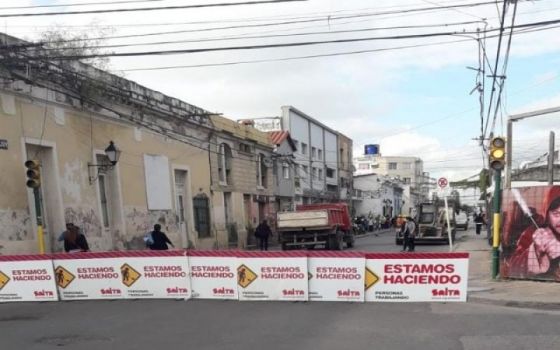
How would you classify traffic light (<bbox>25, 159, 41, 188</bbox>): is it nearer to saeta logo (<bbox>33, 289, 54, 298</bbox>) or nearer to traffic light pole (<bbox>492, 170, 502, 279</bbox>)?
saeta logo (<bbox>33, 289, 54, 298</bbox>)

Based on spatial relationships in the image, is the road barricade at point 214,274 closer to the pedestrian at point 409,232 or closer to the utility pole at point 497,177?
the utility pole at point 497,177

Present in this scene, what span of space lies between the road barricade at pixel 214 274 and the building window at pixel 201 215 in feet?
48.0

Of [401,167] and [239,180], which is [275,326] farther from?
[401,167]

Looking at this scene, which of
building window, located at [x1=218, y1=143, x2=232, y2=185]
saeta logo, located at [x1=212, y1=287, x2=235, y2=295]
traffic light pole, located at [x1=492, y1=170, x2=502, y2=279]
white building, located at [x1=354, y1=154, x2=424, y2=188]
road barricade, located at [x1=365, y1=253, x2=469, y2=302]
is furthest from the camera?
white building, located at [x1=354, y1=154, x2=424, y2=188]

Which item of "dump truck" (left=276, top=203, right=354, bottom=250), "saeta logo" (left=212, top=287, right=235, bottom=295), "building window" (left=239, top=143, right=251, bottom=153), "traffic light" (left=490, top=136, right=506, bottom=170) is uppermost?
"traffic light" (left=490, top=136, right=506, bottom=170)

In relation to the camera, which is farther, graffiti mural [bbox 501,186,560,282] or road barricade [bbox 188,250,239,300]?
graffiti mural [bbox 501,186,560,282]

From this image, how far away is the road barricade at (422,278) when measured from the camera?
402 inches

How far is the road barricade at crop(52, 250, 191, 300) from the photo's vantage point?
11094mm

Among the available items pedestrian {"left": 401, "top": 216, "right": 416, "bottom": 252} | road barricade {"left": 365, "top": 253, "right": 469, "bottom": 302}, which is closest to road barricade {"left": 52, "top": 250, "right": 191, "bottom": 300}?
road barricade {"left": 365, "top": 253, "right": 469, "bottom": 302}

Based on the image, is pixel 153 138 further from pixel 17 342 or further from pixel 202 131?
pixel 17 342

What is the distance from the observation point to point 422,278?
1024cm

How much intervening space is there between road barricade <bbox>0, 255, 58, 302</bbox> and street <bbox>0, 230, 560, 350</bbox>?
673 millimetres

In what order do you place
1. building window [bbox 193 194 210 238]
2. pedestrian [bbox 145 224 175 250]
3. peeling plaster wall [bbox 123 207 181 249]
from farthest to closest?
1. building window [bbox 193 194 210 238]
2. peeling plaster wall [bbox 123 207 181 249]
3. pedestrian [bbox 145 224 175 250]

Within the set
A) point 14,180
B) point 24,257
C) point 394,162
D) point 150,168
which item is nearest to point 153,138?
point 150,168
